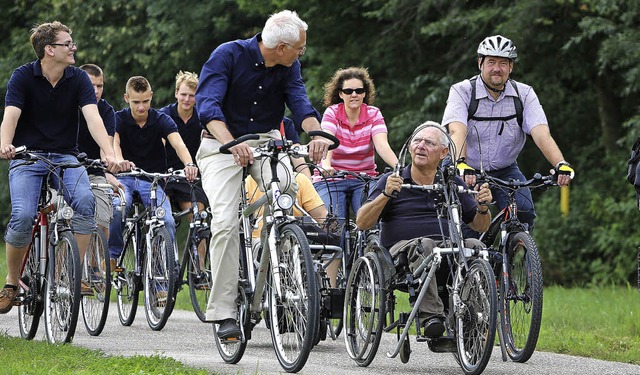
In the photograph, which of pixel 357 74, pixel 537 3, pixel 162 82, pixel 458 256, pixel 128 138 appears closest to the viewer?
A: pixel 458 256

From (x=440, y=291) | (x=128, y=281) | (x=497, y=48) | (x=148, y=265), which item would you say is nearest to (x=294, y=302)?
(x=440, y=291)

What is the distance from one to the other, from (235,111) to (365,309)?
4.66 ft

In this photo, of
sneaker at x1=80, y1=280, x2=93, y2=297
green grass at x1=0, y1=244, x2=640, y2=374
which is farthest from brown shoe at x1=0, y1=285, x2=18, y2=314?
sneaker at x1=80, y1=280, x2=93, y2=297

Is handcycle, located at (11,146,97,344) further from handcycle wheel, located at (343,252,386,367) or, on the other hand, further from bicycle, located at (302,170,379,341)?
handcycle wheel, located at (343,252,386,367)

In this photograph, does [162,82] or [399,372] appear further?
[162,82]

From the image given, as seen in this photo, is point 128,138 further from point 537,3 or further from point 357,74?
point 537,3

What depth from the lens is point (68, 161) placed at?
9.57m

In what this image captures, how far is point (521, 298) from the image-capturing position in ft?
27.9

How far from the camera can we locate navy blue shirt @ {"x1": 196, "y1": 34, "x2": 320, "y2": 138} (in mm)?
8328

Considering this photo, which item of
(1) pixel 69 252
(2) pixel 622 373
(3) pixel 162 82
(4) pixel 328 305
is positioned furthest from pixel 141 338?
(3) pixel 162 82

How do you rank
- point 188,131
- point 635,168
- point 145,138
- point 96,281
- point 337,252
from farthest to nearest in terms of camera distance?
point 188,131 → point 145,138 → point 96,281 → point 337,252 → point 635,168

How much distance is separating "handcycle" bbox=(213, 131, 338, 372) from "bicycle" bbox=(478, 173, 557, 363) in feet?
4.49

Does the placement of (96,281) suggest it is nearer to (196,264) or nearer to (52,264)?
(52,264)

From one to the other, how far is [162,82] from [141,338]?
1762cm
